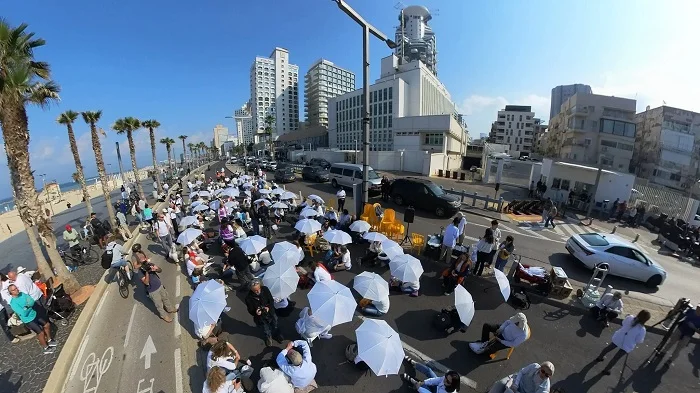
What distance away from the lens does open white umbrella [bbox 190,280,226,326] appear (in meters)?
5.74

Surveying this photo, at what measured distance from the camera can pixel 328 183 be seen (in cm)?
2838

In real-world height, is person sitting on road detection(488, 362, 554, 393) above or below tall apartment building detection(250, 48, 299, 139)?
below

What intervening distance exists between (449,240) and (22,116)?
14.5 m

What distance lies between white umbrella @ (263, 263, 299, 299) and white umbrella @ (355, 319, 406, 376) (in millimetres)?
2654

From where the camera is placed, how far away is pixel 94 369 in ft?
19.0

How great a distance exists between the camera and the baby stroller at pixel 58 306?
23.4ft

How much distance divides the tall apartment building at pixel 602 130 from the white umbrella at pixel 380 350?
4736cm

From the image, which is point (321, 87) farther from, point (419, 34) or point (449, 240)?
point (449, 240)

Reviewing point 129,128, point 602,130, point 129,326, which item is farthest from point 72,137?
point 602,130

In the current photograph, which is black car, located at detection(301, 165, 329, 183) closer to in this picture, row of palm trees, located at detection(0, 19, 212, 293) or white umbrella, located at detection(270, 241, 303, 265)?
white umbrella, located at detection(270, 241, 303, 265)

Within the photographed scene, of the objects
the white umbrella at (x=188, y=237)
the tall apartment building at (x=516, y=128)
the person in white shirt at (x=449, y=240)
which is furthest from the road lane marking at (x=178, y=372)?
the tall apartment building at (x=516, y=128)

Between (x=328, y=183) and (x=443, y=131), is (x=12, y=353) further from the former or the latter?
(x=443, y=131)

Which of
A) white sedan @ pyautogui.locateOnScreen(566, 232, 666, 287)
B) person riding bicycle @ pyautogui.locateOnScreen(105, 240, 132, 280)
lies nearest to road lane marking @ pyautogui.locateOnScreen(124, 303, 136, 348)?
person riding bicycle @ pyautogui.locateOnScreen(105, 240, 132, 280)

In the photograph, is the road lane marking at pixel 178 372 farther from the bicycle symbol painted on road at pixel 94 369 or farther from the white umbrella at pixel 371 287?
the white umbrella at pixel 371 287
